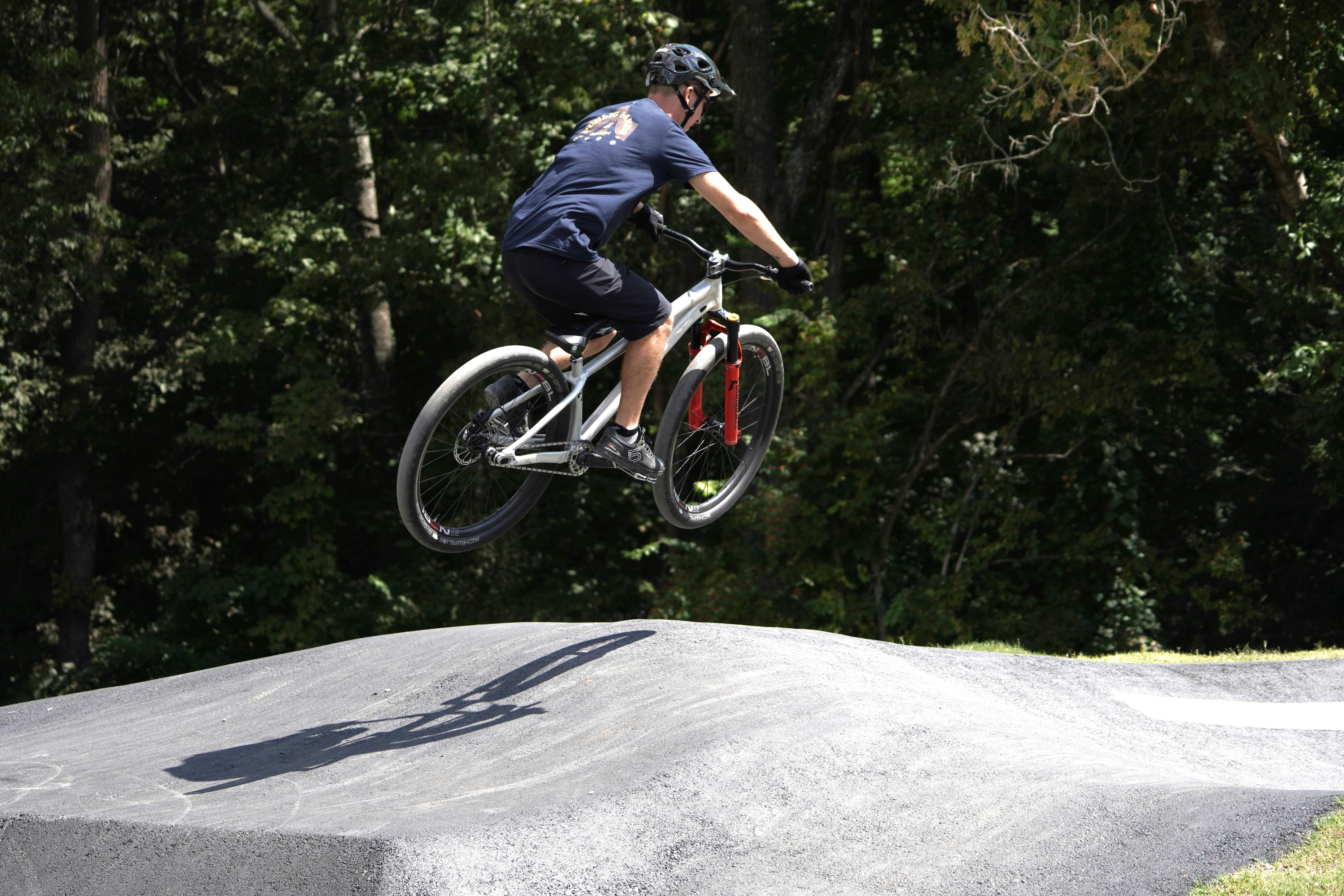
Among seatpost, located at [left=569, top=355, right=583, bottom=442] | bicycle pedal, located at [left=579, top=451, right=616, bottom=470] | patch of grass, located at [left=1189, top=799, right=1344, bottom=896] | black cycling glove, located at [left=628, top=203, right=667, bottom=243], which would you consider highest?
black cycling glove, located at [left=628, top=203, right=667, bottom=243]

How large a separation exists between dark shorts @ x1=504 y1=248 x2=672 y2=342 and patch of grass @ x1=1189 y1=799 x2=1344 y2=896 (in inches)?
113

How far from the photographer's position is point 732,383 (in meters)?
5.57

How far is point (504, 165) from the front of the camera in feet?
45.6

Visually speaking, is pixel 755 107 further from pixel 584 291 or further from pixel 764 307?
pixel 584 291

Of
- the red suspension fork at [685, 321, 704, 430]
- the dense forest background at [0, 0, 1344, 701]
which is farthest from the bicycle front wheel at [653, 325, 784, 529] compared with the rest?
the dense forest background at [0, 0, 1344, 701]

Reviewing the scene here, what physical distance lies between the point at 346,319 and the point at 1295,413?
12181 mm

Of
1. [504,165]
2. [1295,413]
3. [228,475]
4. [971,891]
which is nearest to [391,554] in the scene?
[228,475]

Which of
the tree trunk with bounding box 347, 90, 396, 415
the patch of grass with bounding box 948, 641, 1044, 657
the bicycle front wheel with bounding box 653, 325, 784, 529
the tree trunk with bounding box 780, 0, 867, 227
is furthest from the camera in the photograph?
the tree trunk with bounding box 347, 90, 396, 415

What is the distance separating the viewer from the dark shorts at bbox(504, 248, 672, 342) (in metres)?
4.59

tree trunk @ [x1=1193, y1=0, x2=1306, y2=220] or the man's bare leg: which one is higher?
tree trunk @ [x1=1193, y1=0, x2=1306, y2=220]

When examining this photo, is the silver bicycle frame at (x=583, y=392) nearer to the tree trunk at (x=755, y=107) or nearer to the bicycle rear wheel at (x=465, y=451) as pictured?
the bicycle rear wheel at (x=465, y=451)

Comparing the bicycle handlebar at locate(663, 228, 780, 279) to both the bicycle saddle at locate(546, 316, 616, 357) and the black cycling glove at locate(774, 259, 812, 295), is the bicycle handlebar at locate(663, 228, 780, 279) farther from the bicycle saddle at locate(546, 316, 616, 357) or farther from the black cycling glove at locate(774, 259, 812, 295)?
the bicycle saddle at locate(546, 316, 616, 357)

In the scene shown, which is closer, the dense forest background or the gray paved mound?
the gray paved mound

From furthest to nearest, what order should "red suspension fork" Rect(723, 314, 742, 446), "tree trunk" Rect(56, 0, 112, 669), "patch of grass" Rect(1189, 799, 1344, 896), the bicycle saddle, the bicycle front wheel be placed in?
"tree trunk" Rect(56, 0, 112, 669)
"red suspension fork" Rect(723, 314, 742, 446)
the bicycle front wheel
the bicycle saddle
"patch of grass" Rect(1189, 799, 1344, 896)
